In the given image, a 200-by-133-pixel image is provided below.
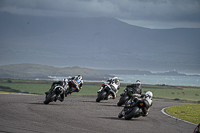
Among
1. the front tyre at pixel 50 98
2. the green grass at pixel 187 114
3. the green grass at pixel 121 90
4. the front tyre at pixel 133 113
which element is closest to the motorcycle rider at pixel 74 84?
the front tyre at pixel 50 98

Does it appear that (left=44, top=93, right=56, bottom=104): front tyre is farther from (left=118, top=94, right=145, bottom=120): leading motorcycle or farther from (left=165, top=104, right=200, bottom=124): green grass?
(left=165, top=104, right=200, bottom=124): green grass

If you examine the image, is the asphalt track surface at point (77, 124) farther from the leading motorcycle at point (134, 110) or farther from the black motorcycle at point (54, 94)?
the black motorcycle at point (54, 94)

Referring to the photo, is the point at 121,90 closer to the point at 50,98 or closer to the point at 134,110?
the point at 50,98

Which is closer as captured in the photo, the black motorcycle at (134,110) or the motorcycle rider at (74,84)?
the black motorcycle at (134,110)

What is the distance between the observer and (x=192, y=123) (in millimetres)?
20672

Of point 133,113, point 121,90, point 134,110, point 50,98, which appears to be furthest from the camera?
point 121,90

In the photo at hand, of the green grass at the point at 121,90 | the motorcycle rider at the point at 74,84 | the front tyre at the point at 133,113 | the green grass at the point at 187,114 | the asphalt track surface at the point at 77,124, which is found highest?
the motorcycle rider at the point at 74,84

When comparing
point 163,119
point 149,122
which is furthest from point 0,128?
point 163,119

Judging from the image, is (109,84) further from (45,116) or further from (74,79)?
(45,116)

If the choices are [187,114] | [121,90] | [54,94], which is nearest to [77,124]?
[54,94]

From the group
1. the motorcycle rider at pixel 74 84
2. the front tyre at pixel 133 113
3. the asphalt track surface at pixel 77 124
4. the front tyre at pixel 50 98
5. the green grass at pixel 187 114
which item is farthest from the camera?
the motorcycle rider at pixel 74 84

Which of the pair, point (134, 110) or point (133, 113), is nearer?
point (133, 113)

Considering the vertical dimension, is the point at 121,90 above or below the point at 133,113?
below

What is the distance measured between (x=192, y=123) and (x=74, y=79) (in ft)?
47.5
